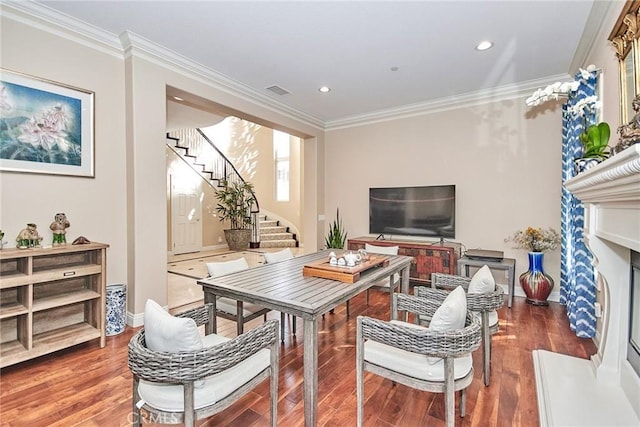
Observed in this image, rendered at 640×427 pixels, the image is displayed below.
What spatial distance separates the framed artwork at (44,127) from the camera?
243 centimetres

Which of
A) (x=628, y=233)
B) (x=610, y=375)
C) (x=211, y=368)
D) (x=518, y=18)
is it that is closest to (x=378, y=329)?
(x=211, y=368)

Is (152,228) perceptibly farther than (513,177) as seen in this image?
No

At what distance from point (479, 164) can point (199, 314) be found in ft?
13.9

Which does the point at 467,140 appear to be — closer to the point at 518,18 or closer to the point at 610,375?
the point at 518,18

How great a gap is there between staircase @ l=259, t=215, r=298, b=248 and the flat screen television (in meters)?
4.18

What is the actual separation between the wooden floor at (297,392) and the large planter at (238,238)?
5429mm

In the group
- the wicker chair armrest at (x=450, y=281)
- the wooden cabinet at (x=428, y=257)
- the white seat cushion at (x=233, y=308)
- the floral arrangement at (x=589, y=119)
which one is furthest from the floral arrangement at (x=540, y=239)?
the white seat cushion at (x=233, y=308)

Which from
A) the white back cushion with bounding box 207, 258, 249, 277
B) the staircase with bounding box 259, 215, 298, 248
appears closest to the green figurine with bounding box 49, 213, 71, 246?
the white back cushion with bounding box 207, 258, 249, 277

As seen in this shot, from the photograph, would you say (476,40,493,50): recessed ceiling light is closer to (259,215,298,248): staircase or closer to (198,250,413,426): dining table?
(198,250,413,426): dining table

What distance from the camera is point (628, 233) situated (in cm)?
154

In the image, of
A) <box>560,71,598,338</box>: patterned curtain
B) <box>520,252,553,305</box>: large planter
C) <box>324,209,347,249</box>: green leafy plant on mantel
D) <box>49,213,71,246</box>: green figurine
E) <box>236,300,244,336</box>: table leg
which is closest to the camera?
<box>236,300,244,336</box>: table leg

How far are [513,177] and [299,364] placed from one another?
12.4 ft

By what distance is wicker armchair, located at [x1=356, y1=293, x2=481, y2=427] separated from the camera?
54.9 inches

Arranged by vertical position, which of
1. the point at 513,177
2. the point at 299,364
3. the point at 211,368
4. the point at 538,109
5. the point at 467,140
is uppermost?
the point at 538,109
